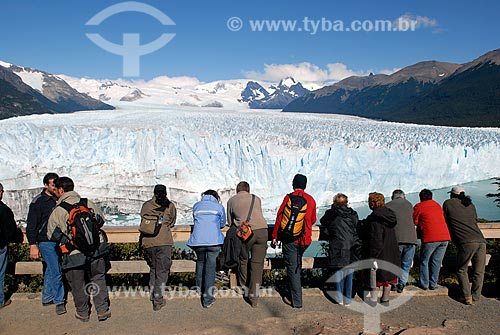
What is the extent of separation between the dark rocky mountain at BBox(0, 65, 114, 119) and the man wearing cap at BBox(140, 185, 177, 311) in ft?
252

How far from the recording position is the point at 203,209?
4.34 m

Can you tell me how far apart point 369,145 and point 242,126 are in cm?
485

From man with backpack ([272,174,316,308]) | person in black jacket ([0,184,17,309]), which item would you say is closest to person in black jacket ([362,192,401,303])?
man with backpack ([272,174,316,308])

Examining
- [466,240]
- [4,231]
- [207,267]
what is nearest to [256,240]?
[207,267]

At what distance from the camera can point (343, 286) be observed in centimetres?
448

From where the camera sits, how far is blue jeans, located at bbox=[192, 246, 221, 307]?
14.3ft

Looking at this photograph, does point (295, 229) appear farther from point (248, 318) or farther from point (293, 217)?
point (248, 318)

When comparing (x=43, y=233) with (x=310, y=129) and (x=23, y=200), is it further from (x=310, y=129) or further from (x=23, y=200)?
(x=310, y=129)

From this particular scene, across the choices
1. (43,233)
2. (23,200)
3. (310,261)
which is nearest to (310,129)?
(23,200)

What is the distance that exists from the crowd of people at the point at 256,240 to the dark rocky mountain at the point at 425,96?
47794 millimetres

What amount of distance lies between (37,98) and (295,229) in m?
120

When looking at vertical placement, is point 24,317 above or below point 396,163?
below

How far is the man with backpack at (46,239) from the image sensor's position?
13.3 feet

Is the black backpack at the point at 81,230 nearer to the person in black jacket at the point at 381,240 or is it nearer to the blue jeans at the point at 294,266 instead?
the blue jeans at the point at 294,266
